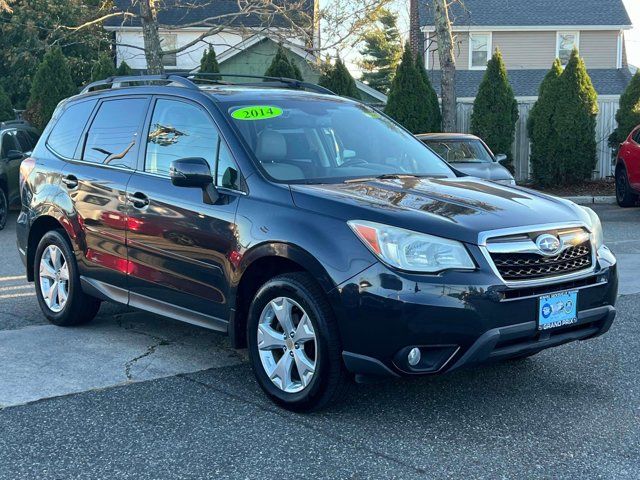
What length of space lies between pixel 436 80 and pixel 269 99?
87.3 feet

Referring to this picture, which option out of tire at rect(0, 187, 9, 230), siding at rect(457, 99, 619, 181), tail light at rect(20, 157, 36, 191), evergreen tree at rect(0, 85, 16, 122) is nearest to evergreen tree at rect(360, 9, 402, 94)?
siding at rect(457, 99, 619, 181)

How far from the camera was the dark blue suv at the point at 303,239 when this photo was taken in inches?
160

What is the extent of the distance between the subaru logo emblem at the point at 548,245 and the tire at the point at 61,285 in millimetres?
3630

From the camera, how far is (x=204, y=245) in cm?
498

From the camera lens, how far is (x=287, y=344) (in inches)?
178

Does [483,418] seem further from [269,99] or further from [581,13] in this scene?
[581,13]

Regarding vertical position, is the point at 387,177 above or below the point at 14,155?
above

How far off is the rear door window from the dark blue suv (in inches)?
0.6

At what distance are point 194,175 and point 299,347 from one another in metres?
1.21

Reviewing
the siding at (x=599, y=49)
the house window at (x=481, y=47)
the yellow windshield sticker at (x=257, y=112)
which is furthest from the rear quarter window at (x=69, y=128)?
the siding at (x=599, y=49)

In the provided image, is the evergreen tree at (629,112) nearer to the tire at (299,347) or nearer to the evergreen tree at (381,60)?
the tire at (299,347)

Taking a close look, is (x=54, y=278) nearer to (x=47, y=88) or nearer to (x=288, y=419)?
(x=288, y=419)

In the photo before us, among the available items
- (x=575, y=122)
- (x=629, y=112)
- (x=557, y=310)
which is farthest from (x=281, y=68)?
(x=557, y=310)

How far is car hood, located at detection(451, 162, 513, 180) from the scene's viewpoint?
13188 mm
